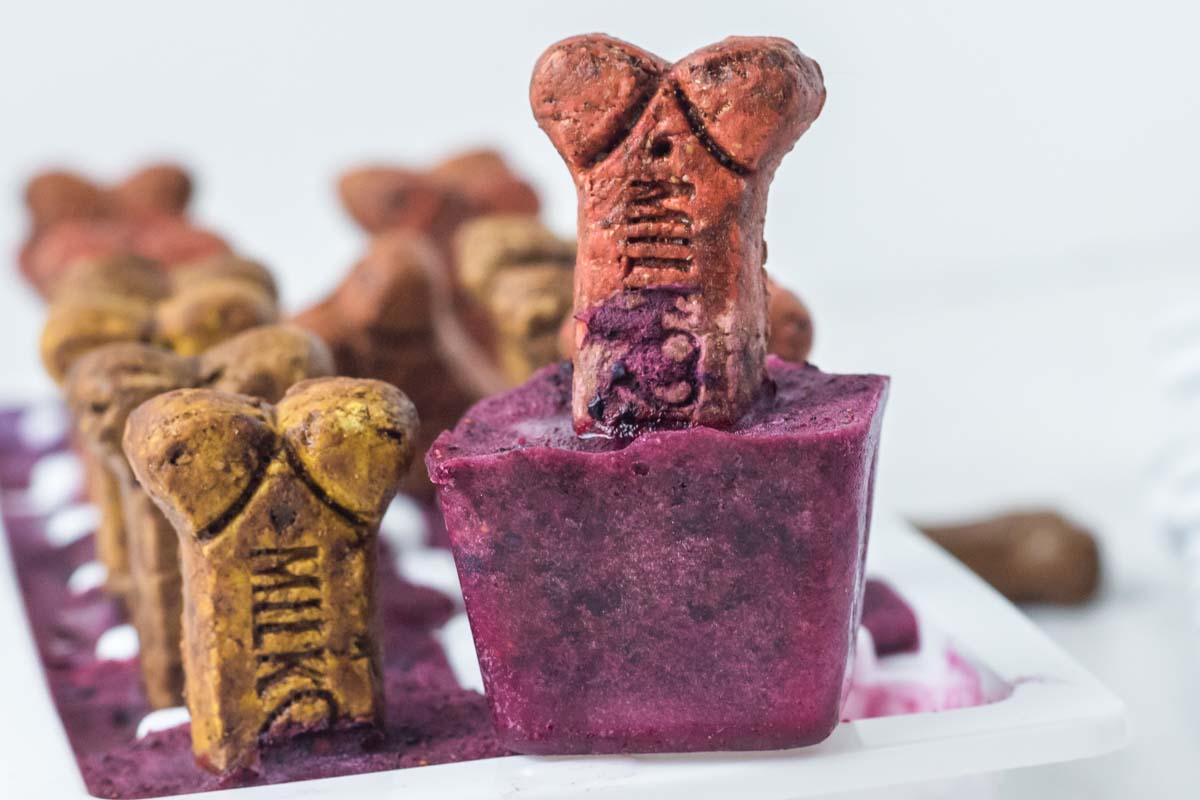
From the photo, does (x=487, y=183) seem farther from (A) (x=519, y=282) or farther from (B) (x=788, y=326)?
(B) (x=788, y=326)

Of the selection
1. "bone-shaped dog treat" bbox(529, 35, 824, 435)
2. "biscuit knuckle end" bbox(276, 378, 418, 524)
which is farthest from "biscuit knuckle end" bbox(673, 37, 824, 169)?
"biscuit knuckle end" bbox(276, 378, 418, 524)

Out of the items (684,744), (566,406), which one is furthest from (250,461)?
(684,744)

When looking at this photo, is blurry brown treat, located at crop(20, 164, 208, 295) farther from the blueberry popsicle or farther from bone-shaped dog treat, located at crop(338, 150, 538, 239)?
the blueberry popsicle

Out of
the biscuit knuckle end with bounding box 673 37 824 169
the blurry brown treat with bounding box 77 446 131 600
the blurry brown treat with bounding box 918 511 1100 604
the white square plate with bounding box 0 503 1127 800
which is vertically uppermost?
the biscuit knuckle end with bounding box 673 37 824 169

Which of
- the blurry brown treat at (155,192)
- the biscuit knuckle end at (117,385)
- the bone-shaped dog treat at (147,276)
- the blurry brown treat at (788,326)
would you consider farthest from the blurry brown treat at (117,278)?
the blurry brown treat at (788,326)

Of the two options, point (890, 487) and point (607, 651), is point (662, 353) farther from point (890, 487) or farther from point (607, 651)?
point (890, 487)

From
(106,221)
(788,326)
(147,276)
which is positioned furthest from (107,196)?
(788,326)

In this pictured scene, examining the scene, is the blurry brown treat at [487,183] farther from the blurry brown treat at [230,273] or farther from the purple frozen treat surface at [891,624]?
the purple frozen treat surface at [891,624]
